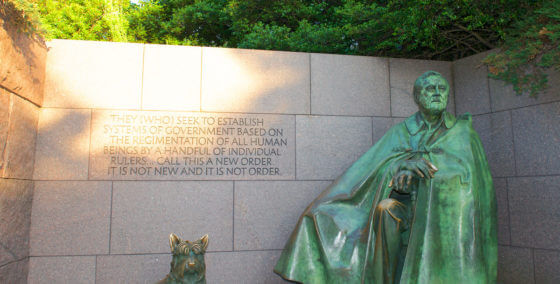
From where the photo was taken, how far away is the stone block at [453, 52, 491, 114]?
6.59 meters

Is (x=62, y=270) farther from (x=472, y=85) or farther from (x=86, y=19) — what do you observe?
(x=86, y=19)

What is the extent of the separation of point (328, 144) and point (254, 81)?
4.43ft

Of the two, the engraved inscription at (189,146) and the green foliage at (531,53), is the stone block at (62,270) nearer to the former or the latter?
the engraved inscription at (189,146)

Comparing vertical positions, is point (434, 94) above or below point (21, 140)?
above

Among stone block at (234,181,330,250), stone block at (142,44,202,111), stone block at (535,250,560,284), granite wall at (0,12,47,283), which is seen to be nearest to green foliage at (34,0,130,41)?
stone block at (142,44,202,111)

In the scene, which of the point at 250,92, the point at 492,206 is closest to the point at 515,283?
the point at 492,206

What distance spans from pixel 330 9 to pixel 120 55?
6.11 m

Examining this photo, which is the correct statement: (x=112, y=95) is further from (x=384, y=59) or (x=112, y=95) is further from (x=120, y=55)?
(x=384, y=59)

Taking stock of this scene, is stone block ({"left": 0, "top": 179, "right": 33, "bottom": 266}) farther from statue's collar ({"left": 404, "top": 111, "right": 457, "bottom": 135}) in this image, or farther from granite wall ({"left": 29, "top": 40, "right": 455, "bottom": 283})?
statue's collar ({"left": 404, "top": 111, "right": 457, "bottom": 135})

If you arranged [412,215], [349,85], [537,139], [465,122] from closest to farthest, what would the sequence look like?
[412,215] → [465,122] → [537,139] → [349,85]

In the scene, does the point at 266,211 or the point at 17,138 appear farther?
the point at 266,211

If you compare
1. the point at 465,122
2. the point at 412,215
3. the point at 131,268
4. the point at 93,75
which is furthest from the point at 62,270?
the point at 465,122

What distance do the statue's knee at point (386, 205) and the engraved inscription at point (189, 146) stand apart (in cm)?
216

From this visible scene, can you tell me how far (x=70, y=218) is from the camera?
568 cm
